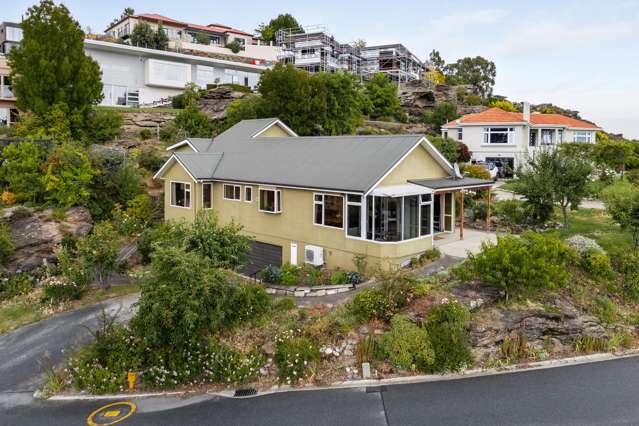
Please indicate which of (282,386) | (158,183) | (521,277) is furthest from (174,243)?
(158,183)

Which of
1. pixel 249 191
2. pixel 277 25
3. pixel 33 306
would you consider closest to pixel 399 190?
pixel 249 191

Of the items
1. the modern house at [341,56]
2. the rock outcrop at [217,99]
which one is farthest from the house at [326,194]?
the modern house at [341,56]

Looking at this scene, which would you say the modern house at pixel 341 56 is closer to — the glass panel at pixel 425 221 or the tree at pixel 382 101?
the tree at pixel 382 101

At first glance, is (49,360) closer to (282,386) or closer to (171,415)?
(171,415)

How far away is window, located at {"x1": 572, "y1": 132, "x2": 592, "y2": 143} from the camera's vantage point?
166ft

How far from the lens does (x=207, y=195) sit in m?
26.1

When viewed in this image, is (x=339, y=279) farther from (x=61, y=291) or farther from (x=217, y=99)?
(x=217, y=99)

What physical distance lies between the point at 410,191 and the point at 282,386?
30.2 ft

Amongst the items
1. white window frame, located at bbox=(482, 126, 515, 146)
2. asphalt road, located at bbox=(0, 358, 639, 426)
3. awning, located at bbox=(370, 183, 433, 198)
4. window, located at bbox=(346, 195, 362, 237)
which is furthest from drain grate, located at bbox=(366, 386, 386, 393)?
white window frame, located at bbox=(482, 126, 515, 146)

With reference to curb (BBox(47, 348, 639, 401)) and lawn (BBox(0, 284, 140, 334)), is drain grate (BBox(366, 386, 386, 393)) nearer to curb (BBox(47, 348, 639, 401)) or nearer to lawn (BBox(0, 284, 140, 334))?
curb (BBox(47, 348, 639, 401))

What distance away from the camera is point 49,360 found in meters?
15.5

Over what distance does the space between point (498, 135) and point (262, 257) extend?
105 ft

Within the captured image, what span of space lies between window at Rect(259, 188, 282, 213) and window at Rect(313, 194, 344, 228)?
7.25 ft

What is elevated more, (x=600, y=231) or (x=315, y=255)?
(x=600, y=231)
